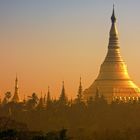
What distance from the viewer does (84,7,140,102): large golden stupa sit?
155875mm

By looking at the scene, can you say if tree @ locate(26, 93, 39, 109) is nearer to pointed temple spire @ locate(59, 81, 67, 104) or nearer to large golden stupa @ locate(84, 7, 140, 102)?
pointed temple spire @ locate(59, 81, 67, 104)

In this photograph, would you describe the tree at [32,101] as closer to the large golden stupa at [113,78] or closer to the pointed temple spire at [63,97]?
the pointed temple spire at [63,97]

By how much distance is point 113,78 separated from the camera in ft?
520

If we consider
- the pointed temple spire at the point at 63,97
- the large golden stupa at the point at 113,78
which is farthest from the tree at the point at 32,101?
the large golden stupa at the point at 113,78

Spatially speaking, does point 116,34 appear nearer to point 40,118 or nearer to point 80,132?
point 40,118

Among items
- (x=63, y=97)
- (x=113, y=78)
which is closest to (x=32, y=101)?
(x=63, y=97)

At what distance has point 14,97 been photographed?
529 feet

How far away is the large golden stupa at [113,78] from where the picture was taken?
511 feet

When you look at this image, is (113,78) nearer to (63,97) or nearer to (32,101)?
(63,97)

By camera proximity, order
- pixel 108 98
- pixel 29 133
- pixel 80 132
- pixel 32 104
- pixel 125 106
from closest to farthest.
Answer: pixel 29 133 → pixel 80 132 → pixel 125 106 → pixel 32 104 → pixel 108 98

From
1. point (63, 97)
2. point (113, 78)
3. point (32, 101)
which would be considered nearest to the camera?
point (32, 101)

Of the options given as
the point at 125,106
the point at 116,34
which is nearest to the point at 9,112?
the point at 125,106

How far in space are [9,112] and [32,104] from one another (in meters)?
8.02

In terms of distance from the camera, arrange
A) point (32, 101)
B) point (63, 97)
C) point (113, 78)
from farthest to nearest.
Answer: point (113, 78) → point (63, 97) → point (32, 101)
